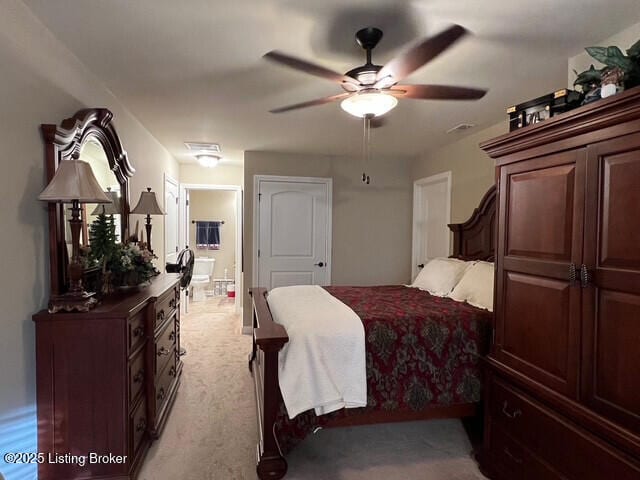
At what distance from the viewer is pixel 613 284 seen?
4.36ft

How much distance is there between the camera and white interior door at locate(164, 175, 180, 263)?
4.61 meters

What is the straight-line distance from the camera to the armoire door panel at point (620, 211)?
1247mm

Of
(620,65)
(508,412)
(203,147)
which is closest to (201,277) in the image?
(203,147)

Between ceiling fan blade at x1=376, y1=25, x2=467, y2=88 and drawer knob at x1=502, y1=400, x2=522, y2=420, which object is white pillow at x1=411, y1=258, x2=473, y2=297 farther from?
ceiling fan blade at x1=376, y1=25, x2=467, y2=88

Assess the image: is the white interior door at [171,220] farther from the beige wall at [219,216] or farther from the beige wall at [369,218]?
the beige wall at [219,216]

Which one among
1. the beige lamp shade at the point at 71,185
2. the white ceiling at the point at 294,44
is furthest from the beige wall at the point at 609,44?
the beige lamp shade at the point at 71,185

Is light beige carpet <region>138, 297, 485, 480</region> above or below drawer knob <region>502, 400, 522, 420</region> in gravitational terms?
below

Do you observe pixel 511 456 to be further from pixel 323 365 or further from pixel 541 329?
pixel 323 365

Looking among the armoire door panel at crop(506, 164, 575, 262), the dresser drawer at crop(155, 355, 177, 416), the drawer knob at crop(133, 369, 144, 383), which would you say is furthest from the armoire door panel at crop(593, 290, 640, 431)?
the dresser drawer at crop(155, 355, 177, 416)

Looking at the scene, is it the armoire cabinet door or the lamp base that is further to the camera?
the lamp base

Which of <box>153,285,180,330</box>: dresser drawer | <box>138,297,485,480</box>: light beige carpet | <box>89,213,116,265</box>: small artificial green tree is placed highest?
<box>89,213,116,265</box>: small artificial green tree

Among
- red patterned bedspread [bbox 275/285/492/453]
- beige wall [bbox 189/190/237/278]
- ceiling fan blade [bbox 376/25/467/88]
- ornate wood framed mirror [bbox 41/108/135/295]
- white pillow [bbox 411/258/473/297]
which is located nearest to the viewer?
ceiling fan blade [bbox 376/25/467/88]

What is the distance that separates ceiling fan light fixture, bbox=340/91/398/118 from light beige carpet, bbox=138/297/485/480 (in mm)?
2110

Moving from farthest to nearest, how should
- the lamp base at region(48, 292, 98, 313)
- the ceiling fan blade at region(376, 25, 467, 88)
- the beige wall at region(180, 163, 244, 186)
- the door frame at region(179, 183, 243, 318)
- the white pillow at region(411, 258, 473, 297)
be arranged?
the beige wall at region(180, 163, 244, 186)
the door frame at region(179, 183, 243, 318)
the white pillow at region(411, 258, 473, 297)
the lamp base at region(48, 292, 98, 313)
the ceiling fan blade at region(376, 25, 467, 88)
